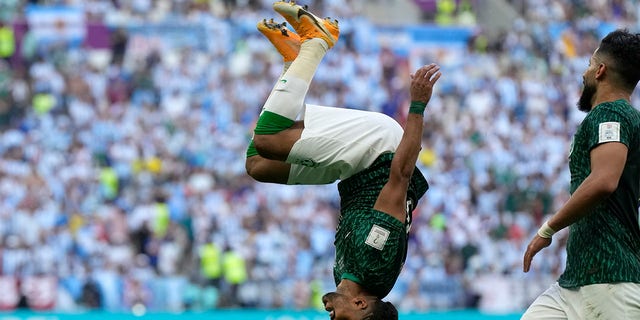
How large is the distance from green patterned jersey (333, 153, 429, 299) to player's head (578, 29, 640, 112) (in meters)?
1.11

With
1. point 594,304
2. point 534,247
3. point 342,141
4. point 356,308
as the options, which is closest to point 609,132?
point 534,247

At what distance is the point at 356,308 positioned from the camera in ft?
17.9

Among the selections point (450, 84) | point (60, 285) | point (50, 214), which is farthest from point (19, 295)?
point (450, 84)

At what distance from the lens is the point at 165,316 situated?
499 inches

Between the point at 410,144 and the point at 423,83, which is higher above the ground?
the point at 423,83

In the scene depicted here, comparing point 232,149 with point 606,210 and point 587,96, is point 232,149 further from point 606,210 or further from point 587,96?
point 606,210

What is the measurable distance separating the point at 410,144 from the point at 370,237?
0.49m

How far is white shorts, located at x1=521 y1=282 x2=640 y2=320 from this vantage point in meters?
5.38

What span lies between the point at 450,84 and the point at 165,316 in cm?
755

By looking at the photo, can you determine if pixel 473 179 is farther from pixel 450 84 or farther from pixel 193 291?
pixel 193 291

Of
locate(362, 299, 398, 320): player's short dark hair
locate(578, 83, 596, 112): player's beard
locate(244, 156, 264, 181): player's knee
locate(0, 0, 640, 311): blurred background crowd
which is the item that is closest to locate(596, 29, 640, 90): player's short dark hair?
locate(578, 83, 596, 112): player's beard

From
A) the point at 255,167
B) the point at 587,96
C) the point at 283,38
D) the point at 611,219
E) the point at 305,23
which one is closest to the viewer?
the point at 611,219

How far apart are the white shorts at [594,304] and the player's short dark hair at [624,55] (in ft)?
3.20

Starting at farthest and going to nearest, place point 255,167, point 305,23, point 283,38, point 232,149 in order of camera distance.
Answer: point 232,149 < point 283,38 < point 255,167 < point 305,23
